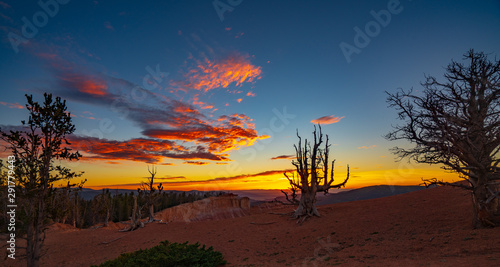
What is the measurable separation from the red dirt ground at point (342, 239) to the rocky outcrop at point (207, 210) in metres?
32.6

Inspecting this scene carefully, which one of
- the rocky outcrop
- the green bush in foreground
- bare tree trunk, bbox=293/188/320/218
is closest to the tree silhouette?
the green bush in foreground

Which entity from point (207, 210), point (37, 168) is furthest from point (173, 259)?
point (207, 210)

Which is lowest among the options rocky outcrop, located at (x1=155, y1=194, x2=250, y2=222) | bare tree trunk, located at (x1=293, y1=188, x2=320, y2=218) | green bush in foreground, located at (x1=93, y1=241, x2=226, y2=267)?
rocky outcrop, located at (x1=155, y1=194, x2=250, y2=222)

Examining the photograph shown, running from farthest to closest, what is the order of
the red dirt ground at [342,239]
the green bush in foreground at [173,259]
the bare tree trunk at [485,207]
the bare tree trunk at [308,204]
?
the bare tree trunk at [308,204] < the green bush in foreground at [173,259] < the bare tree trunk at [485,207] < the red dirt ground at [342,239]

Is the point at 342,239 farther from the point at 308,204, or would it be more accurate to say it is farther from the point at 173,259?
the point at 173,259

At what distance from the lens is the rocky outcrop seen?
2354 inches

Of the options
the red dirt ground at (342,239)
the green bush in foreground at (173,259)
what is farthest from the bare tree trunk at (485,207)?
the green bush in foreground at (173,259)

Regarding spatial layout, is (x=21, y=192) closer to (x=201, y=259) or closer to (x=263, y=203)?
(x=201, y=259)

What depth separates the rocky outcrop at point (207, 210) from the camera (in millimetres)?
59781

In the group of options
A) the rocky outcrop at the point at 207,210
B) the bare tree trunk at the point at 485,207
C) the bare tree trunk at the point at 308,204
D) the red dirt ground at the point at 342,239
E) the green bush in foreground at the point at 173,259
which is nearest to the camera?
the red dirt ground at the point at 342,239

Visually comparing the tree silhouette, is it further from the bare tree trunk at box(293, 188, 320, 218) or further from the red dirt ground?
the bare tree trunk at box(293, 188, 320, 218)

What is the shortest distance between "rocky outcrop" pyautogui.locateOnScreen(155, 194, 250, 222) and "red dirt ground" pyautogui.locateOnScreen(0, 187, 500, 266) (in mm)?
32605

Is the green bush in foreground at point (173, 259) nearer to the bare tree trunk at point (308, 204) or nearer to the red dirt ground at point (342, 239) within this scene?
the red dirt ground at point (342, 239)

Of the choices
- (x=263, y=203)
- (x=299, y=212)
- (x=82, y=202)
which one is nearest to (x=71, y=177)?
(x=299, y=212)
